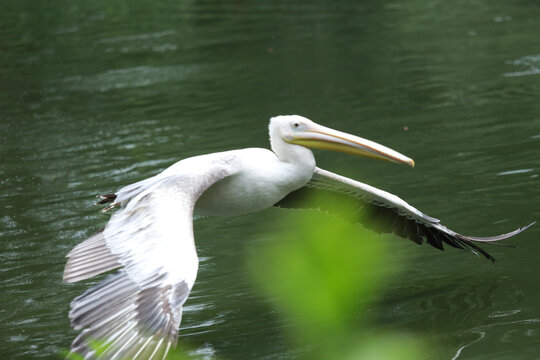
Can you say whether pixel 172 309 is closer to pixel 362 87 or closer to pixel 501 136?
pixel 501 136

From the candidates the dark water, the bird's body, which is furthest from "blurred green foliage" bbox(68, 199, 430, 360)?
the bird's body

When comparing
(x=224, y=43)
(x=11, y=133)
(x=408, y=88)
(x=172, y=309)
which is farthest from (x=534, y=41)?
(x=172, y=309)

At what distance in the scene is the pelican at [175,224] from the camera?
3998 millimetres

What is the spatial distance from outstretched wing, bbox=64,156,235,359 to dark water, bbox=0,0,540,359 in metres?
1.04

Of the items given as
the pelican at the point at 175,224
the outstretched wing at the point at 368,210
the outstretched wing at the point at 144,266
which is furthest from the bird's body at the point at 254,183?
the outstretched wing at the point at 368,210

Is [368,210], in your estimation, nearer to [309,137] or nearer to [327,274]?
[309,137]

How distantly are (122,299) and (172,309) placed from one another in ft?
1.01

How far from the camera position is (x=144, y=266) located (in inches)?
176

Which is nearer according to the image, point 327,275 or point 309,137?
point 327,275

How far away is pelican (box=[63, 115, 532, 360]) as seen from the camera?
3998mm

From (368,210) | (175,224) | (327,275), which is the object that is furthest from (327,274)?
(368,210)

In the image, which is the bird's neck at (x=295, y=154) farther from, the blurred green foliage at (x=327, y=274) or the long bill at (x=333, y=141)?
the blurred green foliage at (x=327, y=274)

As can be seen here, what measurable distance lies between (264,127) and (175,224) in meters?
6.82

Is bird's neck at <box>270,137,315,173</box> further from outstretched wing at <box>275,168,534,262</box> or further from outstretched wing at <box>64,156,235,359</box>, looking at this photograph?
outstretched wing at <box>275,168,534,262</box>
